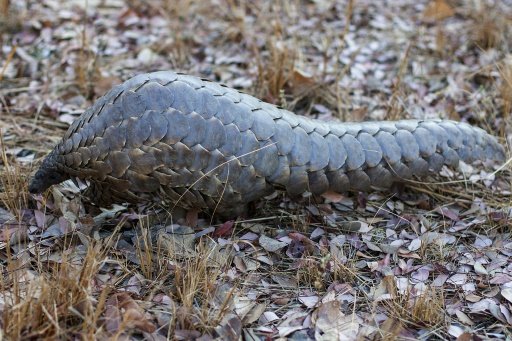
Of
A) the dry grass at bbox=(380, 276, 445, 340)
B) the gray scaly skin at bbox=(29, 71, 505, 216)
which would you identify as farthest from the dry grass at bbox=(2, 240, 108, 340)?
→ the dry grass at bbox=(380, 276, 445, 340)

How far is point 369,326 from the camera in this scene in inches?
96.3

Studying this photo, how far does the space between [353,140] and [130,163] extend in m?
0.97

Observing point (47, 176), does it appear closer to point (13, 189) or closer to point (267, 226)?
point (13, 189)

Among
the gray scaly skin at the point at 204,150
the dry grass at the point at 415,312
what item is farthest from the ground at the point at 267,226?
the gray scaly skin at the point at 204,150

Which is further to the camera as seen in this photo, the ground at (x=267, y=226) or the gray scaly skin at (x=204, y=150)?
the gray scaly skin at (x=204, y=150)

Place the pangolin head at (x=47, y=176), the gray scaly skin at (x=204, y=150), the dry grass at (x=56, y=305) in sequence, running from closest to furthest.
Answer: the dry grass at (x=56, y=305) → the gray scaly skin at (x=204, y=150) → the pangolin head at (x=47, y=176)

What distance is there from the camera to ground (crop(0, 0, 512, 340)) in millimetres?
2424

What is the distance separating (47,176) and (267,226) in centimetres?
99

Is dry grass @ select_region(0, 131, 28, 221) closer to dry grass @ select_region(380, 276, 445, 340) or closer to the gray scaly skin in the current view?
the gray scaly skin

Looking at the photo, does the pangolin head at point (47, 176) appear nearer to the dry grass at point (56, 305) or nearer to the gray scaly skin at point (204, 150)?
the gray scaly skin at point (204, 150)

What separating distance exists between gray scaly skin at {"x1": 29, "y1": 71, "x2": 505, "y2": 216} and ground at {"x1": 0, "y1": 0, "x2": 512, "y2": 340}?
Answer: 6.8 inches

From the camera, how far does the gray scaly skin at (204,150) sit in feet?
8.98

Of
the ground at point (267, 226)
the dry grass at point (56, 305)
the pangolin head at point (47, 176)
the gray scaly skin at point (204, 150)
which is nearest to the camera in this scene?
the dry grass at point (56, 305)

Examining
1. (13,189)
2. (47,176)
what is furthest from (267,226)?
(13,189)
